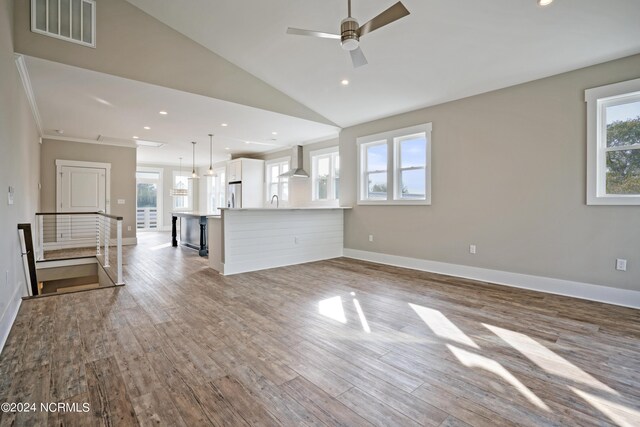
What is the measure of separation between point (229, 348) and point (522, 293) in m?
3.82

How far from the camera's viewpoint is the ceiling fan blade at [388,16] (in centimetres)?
244

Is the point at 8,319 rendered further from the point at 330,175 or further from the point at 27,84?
the point at 330,175

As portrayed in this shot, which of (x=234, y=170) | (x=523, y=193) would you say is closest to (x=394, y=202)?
(x=523, y=193)

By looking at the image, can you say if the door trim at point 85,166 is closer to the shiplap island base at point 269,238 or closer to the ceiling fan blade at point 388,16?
the shiplap island base at point 269,238

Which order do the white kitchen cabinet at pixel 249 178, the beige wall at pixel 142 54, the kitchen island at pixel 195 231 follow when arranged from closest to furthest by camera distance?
1. the beige wall at pixel 142 54
2. the kitchen island at pixel 195 231
3. the white kitchen cabinet at pixel 249 178

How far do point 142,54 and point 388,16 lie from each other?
138 inches

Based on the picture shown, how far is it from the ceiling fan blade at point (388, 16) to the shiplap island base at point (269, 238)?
3314mm

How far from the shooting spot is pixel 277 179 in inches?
372

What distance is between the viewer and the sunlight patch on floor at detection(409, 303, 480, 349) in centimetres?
264

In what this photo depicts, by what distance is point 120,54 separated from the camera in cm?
402

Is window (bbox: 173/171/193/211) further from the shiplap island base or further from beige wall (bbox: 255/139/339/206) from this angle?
the shiplap island base

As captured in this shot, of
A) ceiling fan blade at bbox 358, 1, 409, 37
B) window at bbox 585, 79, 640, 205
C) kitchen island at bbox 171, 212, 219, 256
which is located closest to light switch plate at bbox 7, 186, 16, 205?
kitchen island at bbox 171, 212, 219, 256

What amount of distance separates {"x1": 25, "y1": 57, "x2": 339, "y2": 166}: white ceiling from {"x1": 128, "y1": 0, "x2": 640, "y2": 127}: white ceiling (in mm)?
990

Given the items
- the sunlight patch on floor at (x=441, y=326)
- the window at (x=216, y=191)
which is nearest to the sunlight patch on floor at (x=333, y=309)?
the sunlight patch on floor at (x=441, y=326)
